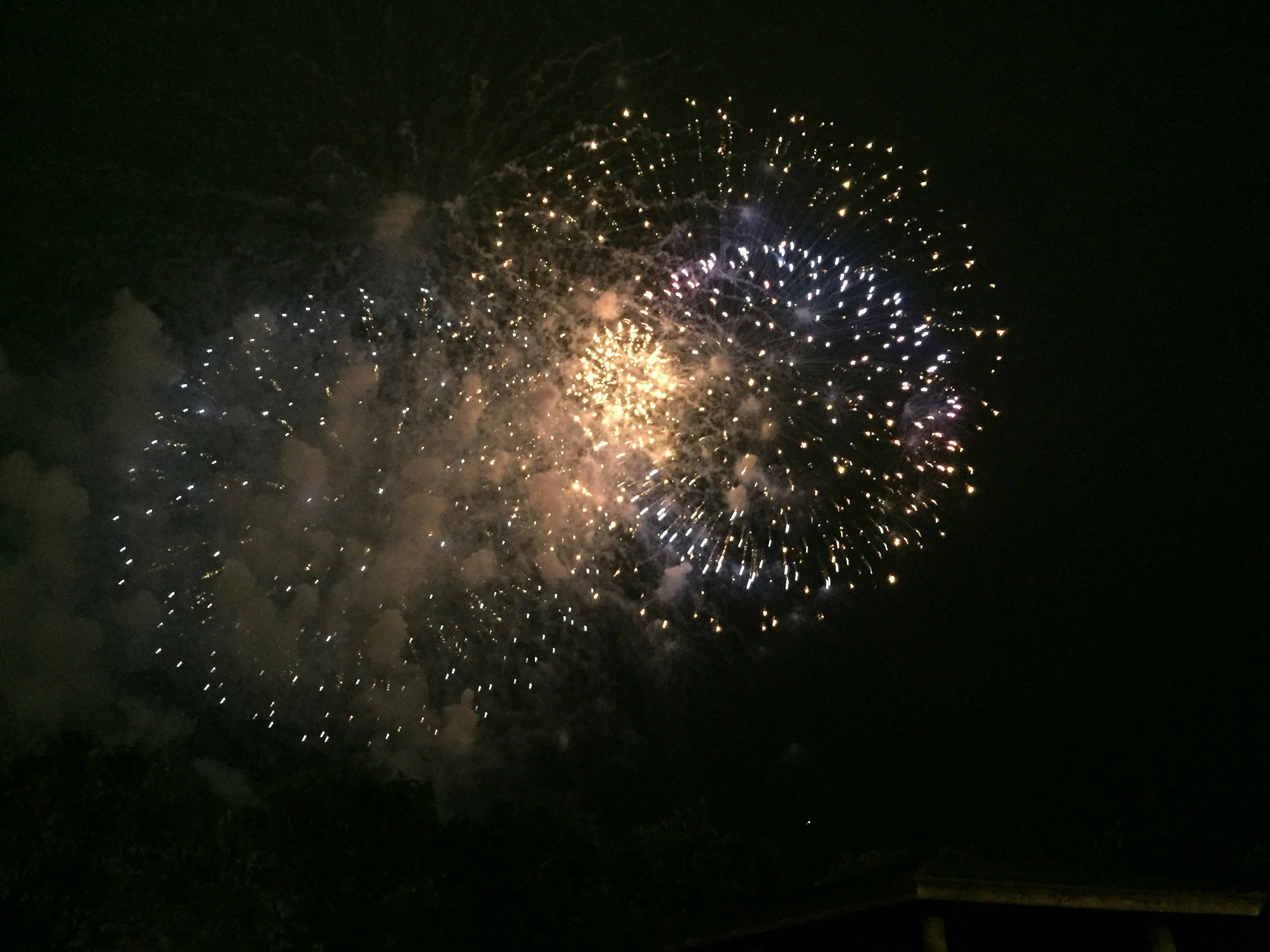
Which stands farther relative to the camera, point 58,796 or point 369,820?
point 369,820

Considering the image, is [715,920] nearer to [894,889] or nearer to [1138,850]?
[894,889]

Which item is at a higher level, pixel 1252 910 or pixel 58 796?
pixel 58 796

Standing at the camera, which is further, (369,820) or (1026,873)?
(369,820)

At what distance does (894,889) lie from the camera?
21.8 ft

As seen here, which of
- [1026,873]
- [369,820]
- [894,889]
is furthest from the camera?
[369,820]

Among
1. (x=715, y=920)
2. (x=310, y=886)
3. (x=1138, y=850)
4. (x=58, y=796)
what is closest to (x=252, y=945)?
(x=310, y=886)

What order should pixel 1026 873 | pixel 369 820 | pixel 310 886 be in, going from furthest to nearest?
pixel 369 820
pixel 310 886
pixel 1026 873

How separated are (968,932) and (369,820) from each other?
1179 centimetres

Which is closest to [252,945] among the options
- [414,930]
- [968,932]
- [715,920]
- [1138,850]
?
[414,930]

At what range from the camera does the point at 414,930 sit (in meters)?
16.0

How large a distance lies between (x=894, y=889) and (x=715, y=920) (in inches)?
127

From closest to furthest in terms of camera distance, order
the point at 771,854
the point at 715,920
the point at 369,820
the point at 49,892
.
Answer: the point at 715,920, the point at 49,892, the point at 369,820, the point at 771,854

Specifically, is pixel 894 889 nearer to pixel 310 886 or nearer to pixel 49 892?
pixel 310 886

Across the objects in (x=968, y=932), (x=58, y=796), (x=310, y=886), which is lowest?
(x=968, y=932)
